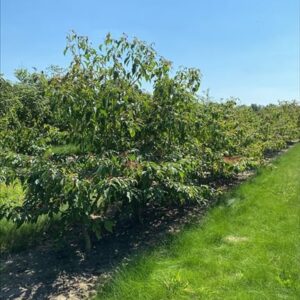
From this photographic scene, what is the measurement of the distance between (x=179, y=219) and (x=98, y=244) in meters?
1.29

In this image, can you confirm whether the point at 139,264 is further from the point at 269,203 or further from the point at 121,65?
the point at 269,203

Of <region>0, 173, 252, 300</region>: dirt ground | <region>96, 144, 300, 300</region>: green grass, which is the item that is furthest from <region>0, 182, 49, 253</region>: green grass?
<region>96, 144, 300, 300</region>: green grass

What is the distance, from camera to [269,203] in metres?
5.87

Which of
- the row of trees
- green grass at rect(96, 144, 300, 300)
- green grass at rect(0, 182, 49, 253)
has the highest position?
the row of trees

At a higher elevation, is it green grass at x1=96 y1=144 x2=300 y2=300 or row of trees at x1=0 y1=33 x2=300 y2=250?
row of trees at x1=0 y1=33 x2=300 y2=250

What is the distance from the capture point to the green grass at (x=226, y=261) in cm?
326

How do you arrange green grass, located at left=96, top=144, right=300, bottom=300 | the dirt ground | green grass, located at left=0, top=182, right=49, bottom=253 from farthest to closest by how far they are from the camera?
green grass, located at left=0, top=182, right=49, bottom=253
the dirt ground
green grass, located at left=96, top=144, right=300, bottom=300

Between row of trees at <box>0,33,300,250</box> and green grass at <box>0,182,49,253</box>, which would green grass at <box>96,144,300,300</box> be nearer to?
row of trees at <box>0,33,300,250</box>

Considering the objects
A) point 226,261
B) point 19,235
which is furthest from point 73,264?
point 226,261

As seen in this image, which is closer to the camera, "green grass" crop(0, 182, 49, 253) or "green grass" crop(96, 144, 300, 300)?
"green grass" crop(96, 144, 300, 300)

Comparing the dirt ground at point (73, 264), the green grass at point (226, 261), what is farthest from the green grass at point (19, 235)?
the green grass at point (226, 261)

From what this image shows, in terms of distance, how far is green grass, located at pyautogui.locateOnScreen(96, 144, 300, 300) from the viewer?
3.26 metres

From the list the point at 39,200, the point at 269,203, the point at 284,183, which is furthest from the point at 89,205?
the point at 284,183

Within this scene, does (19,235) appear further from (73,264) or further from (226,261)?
(226,261)
